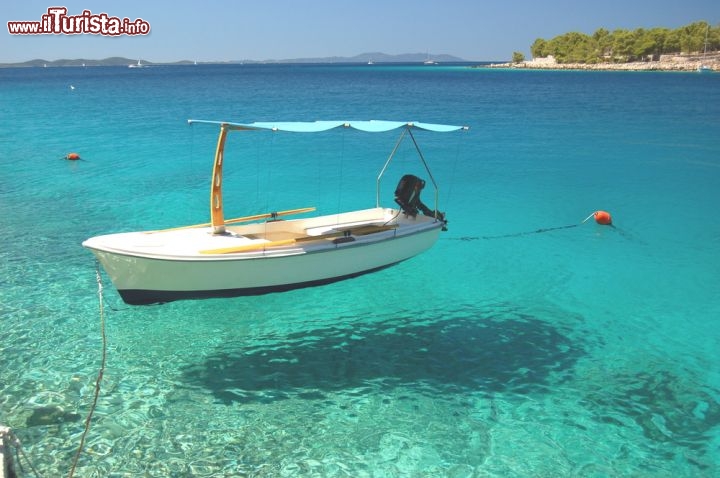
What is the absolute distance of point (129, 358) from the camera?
30.8 ft

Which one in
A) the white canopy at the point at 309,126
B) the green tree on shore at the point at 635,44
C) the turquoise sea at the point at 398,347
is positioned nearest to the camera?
the turquoise sea at the point at 398,347

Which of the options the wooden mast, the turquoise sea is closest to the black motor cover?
the turquoise sea

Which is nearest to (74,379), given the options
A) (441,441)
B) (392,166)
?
(441,441)

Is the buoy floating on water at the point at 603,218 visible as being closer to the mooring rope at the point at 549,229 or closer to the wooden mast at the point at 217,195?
the mooring rope at the point at 549,229

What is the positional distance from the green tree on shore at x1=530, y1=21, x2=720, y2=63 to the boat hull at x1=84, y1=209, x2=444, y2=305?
511 ft

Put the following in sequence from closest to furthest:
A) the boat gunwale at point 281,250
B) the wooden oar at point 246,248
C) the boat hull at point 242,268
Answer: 1. the boat gunwale at point 281,250
2. the boat hull at point 242,268
3. the wooden oar at point 246,248

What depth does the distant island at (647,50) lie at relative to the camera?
131863 millimetres

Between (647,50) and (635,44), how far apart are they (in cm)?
381

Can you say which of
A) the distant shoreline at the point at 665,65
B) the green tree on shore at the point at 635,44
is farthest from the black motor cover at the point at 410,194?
the green tree on shore at the point at 635,44

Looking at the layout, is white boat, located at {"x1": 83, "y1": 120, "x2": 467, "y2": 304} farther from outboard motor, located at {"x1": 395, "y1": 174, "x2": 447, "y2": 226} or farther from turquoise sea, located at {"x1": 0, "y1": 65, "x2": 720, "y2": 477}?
turquoise sea, located at {"x1": 0, "y1": 65, "x2": 720, "y2": 477}

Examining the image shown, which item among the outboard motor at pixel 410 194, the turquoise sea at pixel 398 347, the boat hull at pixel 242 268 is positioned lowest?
the turquoise sea at pixel 398 347

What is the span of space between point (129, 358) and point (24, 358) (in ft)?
5.32

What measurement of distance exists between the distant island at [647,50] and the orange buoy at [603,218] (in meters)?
126

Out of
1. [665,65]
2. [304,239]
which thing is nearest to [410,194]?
[304,239]
